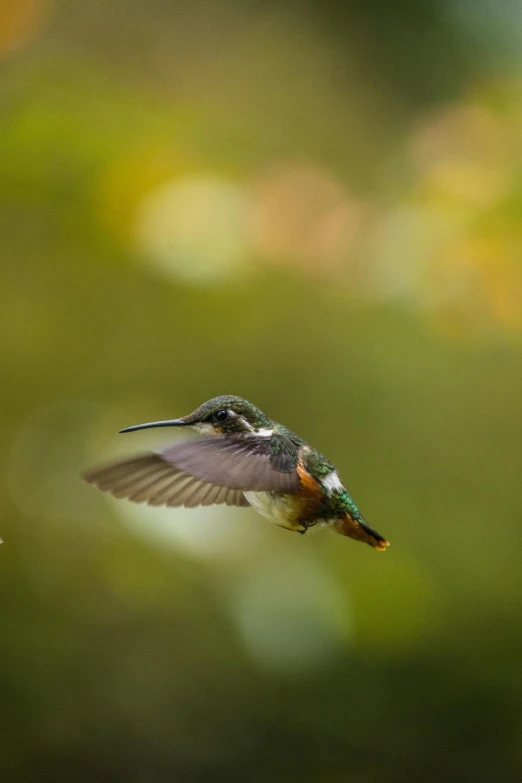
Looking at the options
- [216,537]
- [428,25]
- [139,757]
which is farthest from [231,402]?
[428,25]

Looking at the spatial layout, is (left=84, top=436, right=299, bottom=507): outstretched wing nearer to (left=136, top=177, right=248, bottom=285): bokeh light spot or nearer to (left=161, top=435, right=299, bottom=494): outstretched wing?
(left=161, top=435, right=299, bottom=494): outstretched wing

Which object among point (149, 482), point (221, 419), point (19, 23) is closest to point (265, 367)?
point (19, 23)

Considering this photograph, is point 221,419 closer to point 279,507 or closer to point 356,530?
point 279,507

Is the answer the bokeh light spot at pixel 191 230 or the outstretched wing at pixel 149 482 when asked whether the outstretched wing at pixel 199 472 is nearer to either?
the outstretched wing at pixel 149 482

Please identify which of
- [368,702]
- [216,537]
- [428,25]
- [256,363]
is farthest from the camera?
[428,25]

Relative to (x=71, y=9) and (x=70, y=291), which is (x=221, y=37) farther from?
(x=70, y=291)

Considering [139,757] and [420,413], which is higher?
[420,413]

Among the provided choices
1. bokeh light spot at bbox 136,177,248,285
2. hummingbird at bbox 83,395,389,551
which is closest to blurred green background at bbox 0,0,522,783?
bokeh light spot at bbox 136,177,248,285

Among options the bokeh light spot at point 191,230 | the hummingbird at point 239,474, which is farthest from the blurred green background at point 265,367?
the hummingbird at point 239,474
